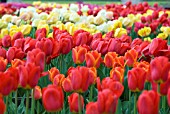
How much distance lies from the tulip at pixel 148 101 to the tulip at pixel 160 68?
25cm

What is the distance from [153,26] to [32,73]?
3.02 meters

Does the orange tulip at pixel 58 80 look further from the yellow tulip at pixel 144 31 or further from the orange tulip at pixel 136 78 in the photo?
the yellow tulip at pixel 144 31

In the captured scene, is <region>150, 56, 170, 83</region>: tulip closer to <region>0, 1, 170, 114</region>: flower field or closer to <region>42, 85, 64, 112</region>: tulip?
<region>0, 1, 170, 114</region>: flower field

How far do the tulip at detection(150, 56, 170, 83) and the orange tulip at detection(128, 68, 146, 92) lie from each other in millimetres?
89

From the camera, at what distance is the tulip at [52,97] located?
5.02ft

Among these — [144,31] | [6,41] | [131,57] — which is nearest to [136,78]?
[131,57]

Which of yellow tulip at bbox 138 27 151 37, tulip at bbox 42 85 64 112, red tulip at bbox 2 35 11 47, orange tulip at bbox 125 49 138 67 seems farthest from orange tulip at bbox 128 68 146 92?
yellow tulip at bbox 138 27 151 37

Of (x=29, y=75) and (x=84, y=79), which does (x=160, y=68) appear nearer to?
(x=84, y=79)

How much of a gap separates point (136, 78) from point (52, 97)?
1.16 ft

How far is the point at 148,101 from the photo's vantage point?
53.2 inches

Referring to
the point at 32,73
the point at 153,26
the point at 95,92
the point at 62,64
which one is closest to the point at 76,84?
the point at 32,73

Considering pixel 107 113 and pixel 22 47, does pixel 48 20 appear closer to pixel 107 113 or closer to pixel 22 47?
pixel 22 47

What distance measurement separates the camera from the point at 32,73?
171 cm

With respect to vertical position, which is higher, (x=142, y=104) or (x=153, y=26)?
(x=142, y=104)
